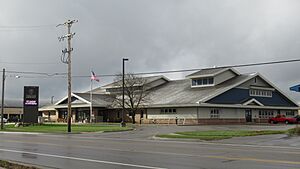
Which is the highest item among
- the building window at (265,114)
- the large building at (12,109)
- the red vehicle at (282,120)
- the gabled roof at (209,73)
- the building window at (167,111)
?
the gabled roof at (209,73)

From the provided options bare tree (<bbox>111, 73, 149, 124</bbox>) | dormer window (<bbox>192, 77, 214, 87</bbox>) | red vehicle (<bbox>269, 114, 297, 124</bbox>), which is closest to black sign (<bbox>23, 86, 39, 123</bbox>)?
bare tree (<bbox>111, 73, 149, 124</bbox>)

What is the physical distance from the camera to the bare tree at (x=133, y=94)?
67.7 m

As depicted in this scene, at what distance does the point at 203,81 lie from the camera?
68000 millimetres

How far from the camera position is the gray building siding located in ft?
205

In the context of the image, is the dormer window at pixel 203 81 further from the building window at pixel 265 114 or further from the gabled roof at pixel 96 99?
the gabled roof at pixel 96 99

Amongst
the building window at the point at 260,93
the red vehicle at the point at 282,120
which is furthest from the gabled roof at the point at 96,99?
the red vehicle at the point at 282,120

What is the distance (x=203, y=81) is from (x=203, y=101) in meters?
9.81

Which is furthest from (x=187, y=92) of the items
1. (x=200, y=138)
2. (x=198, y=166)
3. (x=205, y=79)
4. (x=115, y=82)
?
(x=198, y=166)

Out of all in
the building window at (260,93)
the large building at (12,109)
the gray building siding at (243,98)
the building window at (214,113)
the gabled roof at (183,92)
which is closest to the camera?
the gabled roof at (183,92)

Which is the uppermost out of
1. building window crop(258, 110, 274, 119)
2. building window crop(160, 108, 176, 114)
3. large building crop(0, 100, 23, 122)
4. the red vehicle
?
large building crop(0, 100, 23, 122)

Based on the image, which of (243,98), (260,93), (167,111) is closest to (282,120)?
(260,93)

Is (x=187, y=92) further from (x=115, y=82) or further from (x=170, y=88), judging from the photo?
(x=115, y=82)

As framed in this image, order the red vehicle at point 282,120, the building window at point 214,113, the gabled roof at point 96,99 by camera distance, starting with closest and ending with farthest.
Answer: the building window at point 214,113 → the red vehicle at point 282,120 → the gabled roof at point 96,99

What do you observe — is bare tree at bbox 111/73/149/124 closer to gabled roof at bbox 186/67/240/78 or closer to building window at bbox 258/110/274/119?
gabled roof at bbox 186/67/240/78
